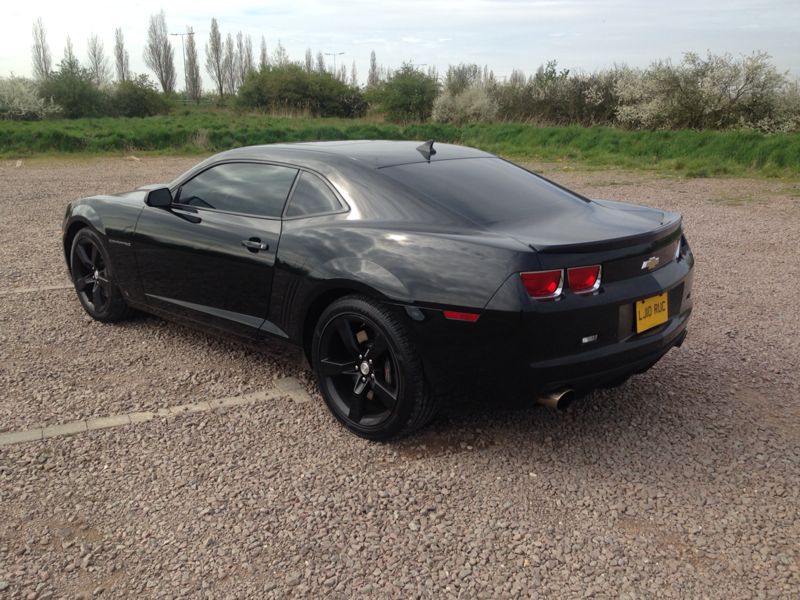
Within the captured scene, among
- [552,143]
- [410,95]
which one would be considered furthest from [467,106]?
[552,143]

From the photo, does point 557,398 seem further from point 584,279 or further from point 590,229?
point 590,229

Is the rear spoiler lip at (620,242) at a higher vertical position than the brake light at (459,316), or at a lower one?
higher

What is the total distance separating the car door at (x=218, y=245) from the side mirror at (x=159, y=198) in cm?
6

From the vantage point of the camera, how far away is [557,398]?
299 cm

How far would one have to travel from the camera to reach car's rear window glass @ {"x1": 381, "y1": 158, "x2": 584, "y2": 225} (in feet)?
11.1

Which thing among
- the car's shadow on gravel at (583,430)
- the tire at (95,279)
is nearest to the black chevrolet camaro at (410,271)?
the car's shadow on gravel at (583,430)

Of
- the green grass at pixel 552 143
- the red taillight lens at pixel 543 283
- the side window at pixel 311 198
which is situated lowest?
the green grass at pixel 552 143

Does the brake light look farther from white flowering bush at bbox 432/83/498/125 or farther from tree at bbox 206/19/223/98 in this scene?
tree at bbox 206/19/223/98

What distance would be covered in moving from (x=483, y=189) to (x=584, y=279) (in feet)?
3.00

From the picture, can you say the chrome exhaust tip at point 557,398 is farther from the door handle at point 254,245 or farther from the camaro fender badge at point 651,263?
the door handle at point 254,245

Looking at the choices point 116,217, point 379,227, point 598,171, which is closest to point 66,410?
point 116,217

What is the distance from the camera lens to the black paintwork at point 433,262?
291 centimetres

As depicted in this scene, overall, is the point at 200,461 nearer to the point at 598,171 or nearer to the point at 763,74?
the point at 598,171

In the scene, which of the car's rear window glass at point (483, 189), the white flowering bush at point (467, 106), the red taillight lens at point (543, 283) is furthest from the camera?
the white flowering bush at point (467, 106)
